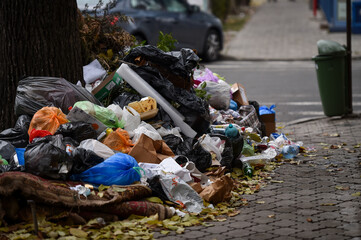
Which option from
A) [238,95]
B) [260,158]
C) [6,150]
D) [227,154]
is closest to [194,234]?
[227,154]

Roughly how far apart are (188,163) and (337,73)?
4.22m

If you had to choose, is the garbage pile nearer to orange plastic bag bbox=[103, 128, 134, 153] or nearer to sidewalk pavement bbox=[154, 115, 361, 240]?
orange plastic bag bbox=[103, 128, 134, 153]

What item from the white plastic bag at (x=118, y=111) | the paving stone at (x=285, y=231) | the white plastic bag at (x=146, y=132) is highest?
the white plastic bag at (x=118, y=111)

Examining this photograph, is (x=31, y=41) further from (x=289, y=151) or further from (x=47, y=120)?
(x=289, y=151)

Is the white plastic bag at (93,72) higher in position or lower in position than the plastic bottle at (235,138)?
higher

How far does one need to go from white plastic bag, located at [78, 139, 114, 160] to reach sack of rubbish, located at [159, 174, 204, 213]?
56 centimetres

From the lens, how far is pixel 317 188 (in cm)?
576

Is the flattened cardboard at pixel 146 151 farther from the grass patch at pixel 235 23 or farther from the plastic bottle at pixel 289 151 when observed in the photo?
the grass patch at pixel 235 23

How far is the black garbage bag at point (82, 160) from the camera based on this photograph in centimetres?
524

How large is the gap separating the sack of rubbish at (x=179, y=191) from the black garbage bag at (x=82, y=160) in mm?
589

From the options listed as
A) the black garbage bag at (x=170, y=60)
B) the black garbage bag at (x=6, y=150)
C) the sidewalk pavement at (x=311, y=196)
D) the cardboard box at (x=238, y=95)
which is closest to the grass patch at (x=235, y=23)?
the sidewalk pavement at (x=311, y=196)

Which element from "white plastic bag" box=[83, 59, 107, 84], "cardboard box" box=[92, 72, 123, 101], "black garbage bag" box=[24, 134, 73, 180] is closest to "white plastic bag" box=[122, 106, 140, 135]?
"cardboard box" box=[92, 72, 123, 101]

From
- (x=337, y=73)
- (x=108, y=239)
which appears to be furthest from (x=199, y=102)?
(x=337, y=73)

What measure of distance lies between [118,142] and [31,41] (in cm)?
141
